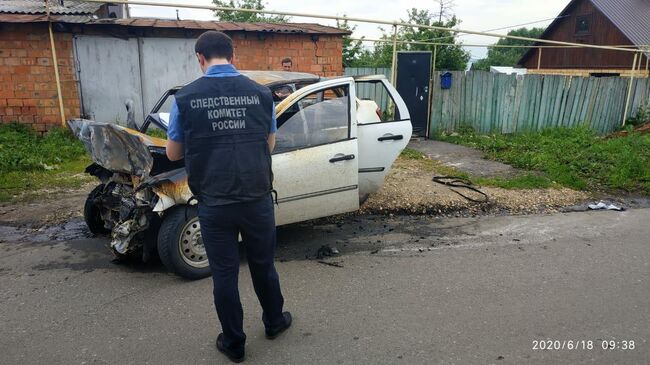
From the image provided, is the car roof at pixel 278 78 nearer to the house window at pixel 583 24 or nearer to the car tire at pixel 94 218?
the car tire at pixel 94 218

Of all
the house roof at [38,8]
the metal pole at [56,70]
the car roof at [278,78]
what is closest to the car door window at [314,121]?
the car roof at [278,78]

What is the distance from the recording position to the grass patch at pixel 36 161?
6.64 meters

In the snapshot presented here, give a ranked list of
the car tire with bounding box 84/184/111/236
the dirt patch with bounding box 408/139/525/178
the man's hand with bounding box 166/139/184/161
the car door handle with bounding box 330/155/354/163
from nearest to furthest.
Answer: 1. the man's hand with bounding box 166/139/184/161
2. the car door handle with bounding box 330/155/354/163
3. the car tire with bounding box 84/184/111/236
4. the dirt patch with bounding box 408/139/525/178

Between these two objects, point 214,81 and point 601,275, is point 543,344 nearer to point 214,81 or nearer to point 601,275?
point 601,275

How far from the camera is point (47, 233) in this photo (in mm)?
5074

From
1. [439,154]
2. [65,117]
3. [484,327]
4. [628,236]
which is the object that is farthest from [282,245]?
[65,117]

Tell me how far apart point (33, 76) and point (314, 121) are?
7.37m

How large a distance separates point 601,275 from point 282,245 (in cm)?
297

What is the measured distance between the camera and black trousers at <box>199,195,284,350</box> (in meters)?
2.75

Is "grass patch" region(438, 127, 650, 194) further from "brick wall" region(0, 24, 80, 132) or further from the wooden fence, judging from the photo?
"brick wall" region(0, 24, 80, 132)

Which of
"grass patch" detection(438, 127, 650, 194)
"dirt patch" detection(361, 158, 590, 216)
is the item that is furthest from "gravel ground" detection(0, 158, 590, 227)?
"grass patch" detection(438, 127, 650, 194)

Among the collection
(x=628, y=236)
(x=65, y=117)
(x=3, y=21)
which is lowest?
(x=628, y=236)

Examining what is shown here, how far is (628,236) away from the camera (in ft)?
16.9

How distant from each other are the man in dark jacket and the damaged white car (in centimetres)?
122
